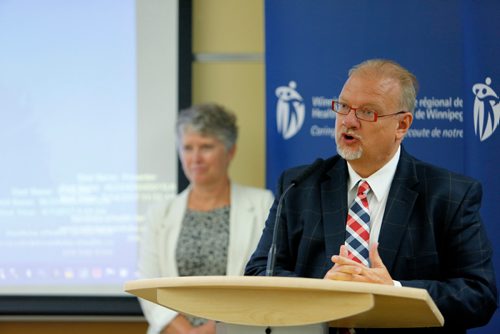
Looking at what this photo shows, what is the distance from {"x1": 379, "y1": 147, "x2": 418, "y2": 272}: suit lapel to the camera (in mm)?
2770

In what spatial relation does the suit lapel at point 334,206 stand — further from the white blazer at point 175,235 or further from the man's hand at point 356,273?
the white blazer at point 175,235

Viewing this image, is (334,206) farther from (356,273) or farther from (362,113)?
(356,273)

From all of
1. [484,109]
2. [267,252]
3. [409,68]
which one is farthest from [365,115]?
[484,109]

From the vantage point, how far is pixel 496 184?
14.8 ft

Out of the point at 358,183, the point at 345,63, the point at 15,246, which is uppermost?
the point at 345,63

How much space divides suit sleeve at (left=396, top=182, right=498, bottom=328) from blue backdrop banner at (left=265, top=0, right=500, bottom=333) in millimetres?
1750

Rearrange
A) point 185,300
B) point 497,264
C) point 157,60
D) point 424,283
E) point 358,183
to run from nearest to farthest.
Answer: point 185,300 < point 424,283 < point 358,183 < point 497,264 < point 157,60

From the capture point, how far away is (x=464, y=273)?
8.98 ft

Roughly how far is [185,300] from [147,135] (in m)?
2.97

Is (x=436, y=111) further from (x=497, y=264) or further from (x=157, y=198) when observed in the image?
(x=157, y=198)

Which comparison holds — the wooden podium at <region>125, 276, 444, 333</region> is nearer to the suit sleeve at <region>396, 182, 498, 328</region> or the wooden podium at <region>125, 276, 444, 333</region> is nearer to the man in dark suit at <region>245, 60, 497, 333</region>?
the suit sleeve at <region>396, 182, 498, 328</region>

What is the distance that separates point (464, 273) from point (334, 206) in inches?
17.4

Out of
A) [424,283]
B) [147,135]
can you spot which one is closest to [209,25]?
[147,135]

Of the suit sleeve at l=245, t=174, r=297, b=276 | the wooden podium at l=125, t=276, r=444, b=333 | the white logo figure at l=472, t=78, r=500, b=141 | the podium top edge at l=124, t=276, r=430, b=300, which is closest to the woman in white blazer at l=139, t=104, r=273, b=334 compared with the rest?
the white logo figure at l=472, t=78, r=500, b=141
